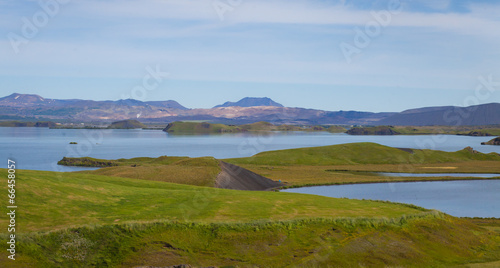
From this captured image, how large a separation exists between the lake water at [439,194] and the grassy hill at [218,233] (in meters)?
26.8

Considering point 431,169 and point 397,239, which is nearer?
point 397,239

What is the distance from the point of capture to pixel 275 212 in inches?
1406

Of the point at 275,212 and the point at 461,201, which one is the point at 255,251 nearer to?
the point at 275,212

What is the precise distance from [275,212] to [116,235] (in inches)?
533

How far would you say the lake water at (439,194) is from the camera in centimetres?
6254

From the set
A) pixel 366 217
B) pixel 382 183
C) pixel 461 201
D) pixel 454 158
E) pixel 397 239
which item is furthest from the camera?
pixel 454 158

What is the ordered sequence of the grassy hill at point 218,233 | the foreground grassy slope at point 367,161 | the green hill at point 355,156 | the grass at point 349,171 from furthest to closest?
the green hill at point 355,156, the foreground grassy slope at point 367,161, the grass at point 349,171, the grassy hill at point 218,233

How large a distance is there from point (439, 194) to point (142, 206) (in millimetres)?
60418

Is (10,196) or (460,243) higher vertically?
(10,196)

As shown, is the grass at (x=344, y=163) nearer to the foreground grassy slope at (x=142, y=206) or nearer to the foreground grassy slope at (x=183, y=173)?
the foreground grassy slope at (x=183, y=173)

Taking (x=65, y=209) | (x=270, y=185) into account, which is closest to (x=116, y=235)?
(x=65, y=209)

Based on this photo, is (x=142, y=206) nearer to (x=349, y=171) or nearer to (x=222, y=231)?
(x=222, y=231)

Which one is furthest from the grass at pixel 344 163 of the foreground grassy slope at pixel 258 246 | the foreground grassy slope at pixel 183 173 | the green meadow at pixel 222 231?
the foreground grassy slope at pixel 258 246

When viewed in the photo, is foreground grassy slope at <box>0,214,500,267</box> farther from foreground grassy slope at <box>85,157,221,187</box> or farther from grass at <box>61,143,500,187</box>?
grass at <box>61,143,500,187</box>
